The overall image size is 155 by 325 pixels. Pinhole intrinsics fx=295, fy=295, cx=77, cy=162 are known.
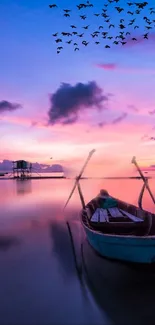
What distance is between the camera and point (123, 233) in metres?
14.5

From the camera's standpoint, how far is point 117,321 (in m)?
8.45

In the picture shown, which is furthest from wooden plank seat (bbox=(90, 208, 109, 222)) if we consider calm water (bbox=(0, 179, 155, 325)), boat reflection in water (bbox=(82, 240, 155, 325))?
boat reflection in water (bbox=(82, 240, 155, 325))

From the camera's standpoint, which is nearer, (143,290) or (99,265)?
(143,290)

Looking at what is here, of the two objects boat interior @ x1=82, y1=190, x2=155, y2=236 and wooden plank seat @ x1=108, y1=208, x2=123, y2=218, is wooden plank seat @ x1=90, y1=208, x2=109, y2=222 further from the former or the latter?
wooden plank seat @ x1=108, y1=208, x2=123, y2=218

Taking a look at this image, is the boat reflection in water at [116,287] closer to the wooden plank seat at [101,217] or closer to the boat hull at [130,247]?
the boat hull at [130,247]

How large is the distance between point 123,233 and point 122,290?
4.20 m

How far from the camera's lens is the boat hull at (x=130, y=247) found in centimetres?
1126

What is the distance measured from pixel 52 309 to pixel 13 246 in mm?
9084

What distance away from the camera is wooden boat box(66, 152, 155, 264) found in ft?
37.4

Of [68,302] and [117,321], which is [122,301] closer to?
[117,321]

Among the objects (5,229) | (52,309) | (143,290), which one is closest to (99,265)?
(143,290)

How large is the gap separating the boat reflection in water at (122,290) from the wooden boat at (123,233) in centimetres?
61

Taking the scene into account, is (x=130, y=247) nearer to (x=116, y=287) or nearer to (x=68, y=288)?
(x=116, y=287)

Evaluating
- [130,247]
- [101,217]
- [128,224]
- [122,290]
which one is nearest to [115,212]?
[101,217]
